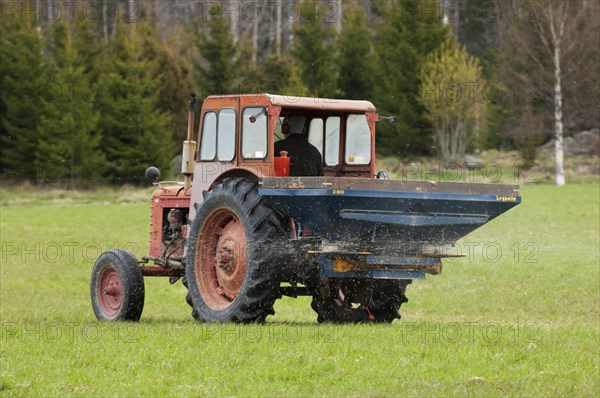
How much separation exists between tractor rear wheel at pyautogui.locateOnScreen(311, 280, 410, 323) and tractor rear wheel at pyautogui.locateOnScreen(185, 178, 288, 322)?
1330mm

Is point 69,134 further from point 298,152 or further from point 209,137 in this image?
point 298,152

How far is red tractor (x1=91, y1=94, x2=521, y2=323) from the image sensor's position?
12.1m

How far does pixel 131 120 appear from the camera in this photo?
158 ft

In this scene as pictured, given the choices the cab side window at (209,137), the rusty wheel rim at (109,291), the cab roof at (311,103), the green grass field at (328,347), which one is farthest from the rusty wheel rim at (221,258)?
the rusty wheel rim at (109,291)

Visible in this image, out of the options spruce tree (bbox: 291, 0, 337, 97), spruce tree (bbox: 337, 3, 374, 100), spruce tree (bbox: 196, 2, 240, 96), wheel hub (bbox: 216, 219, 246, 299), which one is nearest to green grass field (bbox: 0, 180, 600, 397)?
wheel hub (bbox: 216, 219, 246, 299)

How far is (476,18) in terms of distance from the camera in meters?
73.5

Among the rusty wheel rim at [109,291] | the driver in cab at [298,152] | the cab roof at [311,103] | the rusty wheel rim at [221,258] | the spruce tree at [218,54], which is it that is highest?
the spruce tree at [218,54]

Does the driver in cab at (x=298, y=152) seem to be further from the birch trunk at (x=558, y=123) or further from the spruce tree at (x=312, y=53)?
the spruce tree at (x=312, y=53)

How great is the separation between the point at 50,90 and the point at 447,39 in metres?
20.2

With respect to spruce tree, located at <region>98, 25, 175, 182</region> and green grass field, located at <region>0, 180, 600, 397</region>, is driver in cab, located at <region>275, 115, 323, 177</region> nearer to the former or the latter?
green grass field, located at <region>0, 180, 600, 397</region>

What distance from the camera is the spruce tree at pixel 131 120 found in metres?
48.1

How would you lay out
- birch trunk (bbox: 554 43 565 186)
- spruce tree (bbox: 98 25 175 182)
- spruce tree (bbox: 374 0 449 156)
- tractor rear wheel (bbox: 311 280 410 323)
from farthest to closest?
spruce tree (bbox: 374 0 449 156), spruce tree (bbox: 98 25 175 182), birch trunk (bbox: 554 43 565 186), tractor rear wheel (bbox: 311 280 410 323)

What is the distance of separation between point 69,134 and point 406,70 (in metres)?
18.3

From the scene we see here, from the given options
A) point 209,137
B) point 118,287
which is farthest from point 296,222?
point 118,287
